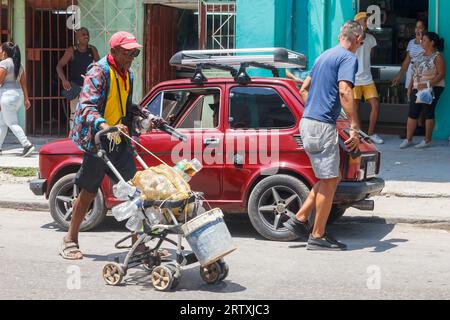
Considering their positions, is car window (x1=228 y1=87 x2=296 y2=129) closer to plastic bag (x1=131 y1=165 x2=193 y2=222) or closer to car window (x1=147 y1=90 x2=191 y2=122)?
car window (x1=147 y1=90 x2=191 y2=122)

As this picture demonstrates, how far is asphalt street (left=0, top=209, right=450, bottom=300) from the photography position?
708cm

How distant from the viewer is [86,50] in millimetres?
14711

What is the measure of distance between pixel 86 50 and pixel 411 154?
5.35 meters

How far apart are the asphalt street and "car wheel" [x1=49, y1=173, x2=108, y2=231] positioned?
5.0 inches

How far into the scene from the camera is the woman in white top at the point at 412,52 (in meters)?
14.1

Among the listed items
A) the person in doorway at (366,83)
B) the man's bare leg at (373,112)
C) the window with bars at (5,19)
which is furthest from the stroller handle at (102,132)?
the window with bars at (5,19)

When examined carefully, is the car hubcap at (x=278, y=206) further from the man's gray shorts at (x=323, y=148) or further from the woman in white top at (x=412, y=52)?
the woman in white top at (x=412, y=52)

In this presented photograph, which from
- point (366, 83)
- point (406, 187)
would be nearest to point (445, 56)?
point (366, 83)

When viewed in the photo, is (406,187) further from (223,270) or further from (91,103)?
(91,103)

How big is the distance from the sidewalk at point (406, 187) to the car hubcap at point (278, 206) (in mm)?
1651

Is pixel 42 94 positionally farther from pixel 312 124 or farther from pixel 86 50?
pixel 312 124

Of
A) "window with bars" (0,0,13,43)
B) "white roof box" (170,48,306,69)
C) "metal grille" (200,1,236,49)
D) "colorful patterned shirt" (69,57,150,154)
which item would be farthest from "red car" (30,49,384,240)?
"window with bars" (0,0,13,43)

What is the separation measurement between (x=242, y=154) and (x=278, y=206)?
65 cm

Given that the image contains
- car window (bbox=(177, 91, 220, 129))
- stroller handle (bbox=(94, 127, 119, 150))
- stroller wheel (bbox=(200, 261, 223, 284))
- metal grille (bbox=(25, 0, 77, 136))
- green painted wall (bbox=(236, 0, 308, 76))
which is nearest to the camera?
stroller wheel (bbox=(200, 261, 223, 284))
